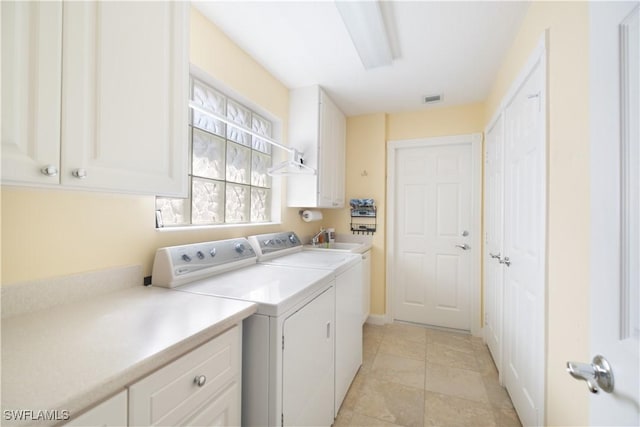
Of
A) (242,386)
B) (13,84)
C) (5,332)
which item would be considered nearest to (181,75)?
(13,84)

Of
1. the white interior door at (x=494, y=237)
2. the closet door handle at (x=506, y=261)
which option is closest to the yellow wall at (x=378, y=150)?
the white interior door at (x=494, y=237)

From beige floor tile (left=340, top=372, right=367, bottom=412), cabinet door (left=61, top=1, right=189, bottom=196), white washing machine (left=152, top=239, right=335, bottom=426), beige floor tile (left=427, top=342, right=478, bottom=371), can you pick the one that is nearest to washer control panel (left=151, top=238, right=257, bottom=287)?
white washing machine (left=152, top=239, right=335, bottom=426)

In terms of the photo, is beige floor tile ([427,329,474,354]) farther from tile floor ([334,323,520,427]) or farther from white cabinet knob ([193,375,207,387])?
white cabinet knob ([193,375,207,387])

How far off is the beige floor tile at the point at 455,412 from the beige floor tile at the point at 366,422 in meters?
0.25

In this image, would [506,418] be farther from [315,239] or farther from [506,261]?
[315,239]

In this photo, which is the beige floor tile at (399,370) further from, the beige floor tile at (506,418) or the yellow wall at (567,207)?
the yellow wall at (567,207)

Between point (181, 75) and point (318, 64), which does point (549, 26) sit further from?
point (181, 75)

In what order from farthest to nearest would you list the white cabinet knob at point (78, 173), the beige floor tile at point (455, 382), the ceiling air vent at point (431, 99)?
the ceiling air vent at point (431, 99) → the beige floor tile at point (455, 382) → the white cabinet knob at point (78, 173)

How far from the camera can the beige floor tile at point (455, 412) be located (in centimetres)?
161

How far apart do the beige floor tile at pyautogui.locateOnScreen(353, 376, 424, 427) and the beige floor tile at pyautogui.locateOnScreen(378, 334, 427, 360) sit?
47 cm

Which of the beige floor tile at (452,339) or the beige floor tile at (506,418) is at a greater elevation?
the beige floor tile at (506,418)

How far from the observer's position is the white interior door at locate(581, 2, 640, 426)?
1.44 ft

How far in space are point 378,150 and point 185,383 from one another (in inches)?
115

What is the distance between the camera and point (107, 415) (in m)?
0.56
